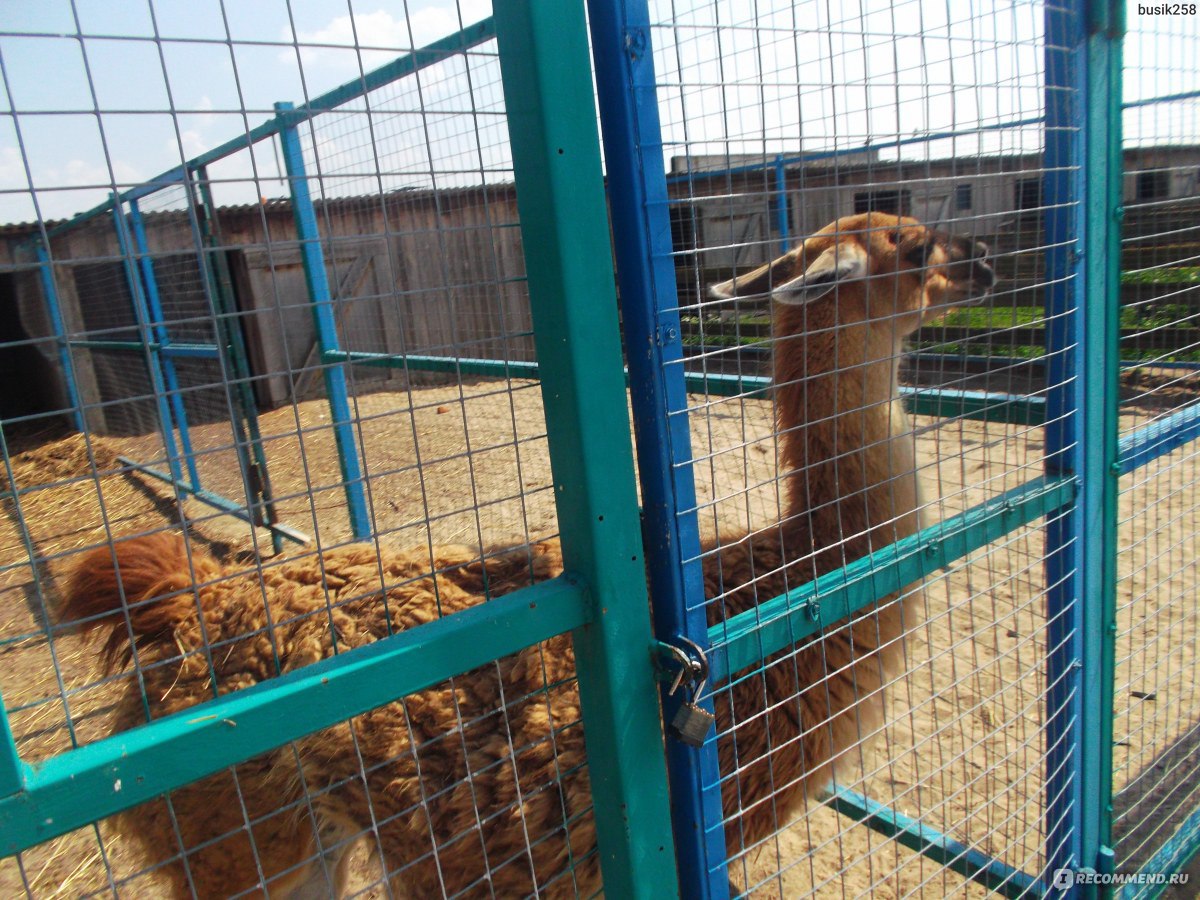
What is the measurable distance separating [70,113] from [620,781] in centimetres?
128

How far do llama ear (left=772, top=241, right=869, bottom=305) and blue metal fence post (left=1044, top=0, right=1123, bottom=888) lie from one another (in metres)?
0.50

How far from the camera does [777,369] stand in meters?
2.59

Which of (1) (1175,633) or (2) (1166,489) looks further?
(2) (1166,489)

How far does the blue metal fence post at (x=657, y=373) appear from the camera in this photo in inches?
52.1

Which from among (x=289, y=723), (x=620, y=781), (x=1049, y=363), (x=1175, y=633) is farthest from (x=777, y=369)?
(x=1175, y=633)

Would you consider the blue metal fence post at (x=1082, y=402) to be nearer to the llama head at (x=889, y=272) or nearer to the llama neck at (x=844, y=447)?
the llama head at (x=889, y=272)

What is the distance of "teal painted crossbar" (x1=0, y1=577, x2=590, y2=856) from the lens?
39.0 inches

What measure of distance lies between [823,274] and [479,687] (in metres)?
1.39

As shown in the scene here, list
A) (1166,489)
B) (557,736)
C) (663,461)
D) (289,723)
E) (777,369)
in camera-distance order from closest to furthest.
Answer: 1. (289,723)
2. (663,461)
3. (557,736)
4. (777,369)
5. (1166,489)

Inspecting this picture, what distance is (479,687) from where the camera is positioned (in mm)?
2119

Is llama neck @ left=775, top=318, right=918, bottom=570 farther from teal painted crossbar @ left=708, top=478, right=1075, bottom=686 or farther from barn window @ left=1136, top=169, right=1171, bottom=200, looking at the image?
barn window @ left=1136, top=169, right=1171, bottom=200

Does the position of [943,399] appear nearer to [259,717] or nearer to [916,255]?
[916,255]

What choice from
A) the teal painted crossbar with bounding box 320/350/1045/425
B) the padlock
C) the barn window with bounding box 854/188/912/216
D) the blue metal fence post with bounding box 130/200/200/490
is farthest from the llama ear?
the blue metal fence post with bounding box 130/200/200/490

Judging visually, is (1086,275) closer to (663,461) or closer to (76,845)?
(663,461)
